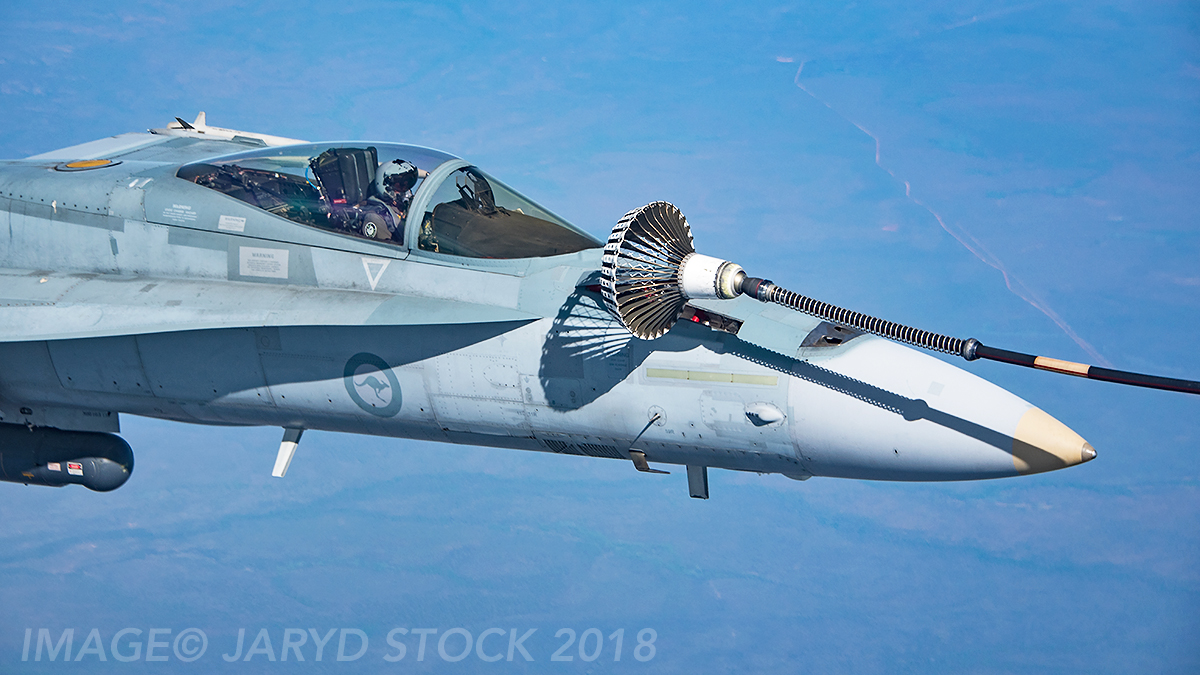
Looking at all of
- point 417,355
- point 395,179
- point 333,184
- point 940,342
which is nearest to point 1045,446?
point 940,342

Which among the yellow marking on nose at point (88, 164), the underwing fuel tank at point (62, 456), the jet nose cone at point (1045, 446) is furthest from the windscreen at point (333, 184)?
the jet nose cone at point (1045, 446)

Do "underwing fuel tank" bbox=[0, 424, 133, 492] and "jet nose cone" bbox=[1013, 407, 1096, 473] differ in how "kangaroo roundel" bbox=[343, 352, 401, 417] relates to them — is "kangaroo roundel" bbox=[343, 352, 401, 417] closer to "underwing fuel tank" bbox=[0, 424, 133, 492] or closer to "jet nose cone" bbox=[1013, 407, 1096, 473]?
"underwing fuel tank" bbox=[0, 424, 133, 492]

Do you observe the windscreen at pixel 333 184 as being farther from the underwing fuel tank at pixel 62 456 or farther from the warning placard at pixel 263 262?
the underwing fuel tank at pixel 62 456

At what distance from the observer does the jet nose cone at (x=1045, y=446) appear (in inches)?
233

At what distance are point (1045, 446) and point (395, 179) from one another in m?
4.76

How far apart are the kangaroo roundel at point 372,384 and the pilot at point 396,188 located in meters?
0.93

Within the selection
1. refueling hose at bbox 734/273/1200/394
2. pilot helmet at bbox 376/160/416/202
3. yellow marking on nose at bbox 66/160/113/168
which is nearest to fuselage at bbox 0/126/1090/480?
pilot helmet at bbox 376/160/416/202

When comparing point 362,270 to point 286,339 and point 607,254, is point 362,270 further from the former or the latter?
point 607,254

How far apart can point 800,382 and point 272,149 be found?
4815mm

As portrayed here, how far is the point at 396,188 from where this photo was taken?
7770mm

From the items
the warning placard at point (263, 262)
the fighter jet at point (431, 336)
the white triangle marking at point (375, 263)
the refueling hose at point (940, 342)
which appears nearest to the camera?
the refueling hose at point (940, 342)

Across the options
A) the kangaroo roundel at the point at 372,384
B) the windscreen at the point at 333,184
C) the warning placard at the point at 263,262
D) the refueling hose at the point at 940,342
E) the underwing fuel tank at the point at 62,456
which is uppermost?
the refueling hose at the point at 940,342

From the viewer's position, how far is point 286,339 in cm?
790

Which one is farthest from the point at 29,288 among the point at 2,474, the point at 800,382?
the point at 800,382
